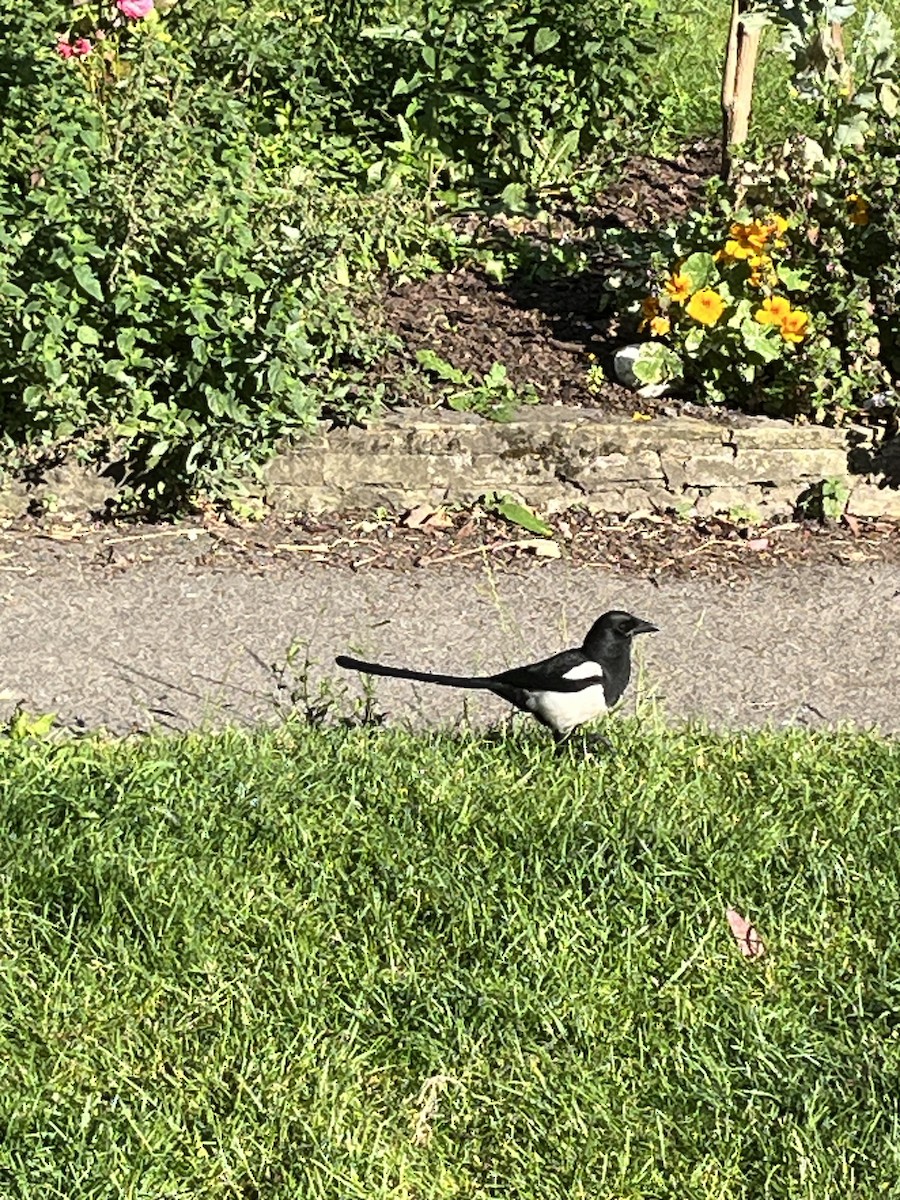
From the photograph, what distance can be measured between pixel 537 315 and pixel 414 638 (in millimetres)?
1964

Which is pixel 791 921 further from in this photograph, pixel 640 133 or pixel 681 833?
pixel 640 133

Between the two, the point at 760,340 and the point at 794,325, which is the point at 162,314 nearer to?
the point at 760,340

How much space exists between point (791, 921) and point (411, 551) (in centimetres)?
237

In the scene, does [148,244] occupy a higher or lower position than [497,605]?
higher

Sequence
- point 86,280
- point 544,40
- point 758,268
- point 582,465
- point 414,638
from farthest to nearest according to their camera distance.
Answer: point 544,40 < point 758,268 < point 582,465 < point 86,280 < point 414,638

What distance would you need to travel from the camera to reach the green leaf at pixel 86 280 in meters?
5.46

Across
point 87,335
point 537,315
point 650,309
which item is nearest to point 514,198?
point 537,315

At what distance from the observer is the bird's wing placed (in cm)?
404

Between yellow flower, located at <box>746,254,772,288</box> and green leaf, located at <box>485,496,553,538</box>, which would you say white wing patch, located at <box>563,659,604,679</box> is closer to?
green leaf, located at <box>485,496,553,538</box>

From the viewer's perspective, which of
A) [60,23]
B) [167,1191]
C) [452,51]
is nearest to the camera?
[167,1191]

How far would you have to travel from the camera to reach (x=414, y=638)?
16.7 ft

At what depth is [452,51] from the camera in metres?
7.46

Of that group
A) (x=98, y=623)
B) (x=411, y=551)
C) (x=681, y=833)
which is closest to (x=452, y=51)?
(x=411, y=551)

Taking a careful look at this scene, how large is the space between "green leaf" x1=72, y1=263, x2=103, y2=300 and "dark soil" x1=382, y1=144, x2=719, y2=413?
1.04 meters
